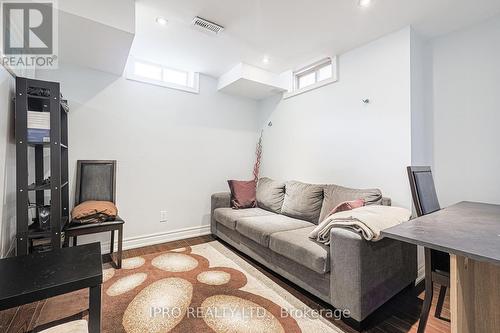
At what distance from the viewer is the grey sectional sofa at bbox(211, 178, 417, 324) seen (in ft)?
5.22

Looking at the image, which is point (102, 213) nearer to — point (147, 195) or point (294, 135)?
point (147, 195)

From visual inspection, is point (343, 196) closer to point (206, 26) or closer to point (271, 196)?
point (271, 196)

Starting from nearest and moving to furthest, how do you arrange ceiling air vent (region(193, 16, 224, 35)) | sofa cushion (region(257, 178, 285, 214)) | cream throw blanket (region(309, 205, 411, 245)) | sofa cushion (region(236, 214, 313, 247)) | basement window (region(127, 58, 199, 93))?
cream throw blanket (region(309, 205, 411, 245))
ceiling air vent (region(193, 16, 224, 35))
sofa cushion (region(236, 214, 313, 247))
basement window (region(127, 58, 199, 93))
sofa cushion (region(257, 178, 285, 214))

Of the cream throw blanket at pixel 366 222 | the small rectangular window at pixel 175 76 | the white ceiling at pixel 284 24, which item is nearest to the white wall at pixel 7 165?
the white ceiling at pixel 284 24

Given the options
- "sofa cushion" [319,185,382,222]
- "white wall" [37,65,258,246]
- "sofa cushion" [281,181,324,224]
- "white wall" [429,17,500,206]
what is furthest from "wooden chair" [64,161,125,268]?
"white wall" [429,17,500,206]

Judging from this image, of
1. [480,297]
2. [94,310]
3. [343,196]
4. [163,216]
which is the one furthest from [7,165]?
[480,297]

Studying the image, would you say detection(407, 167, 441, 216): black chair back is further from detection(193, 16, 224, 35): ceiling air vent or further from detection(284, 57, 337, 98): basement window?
detection(193, 16, 224, 35): ceiling air vent

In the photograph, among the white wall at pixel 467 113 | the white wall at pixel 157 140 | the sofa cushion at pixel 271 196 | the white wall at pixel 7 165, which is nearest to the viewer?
the white wall at pixel 7 165

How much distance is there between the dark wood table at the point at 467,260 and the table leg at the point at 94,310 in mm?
1481

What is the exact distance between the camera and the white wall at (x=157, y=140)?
108 inches

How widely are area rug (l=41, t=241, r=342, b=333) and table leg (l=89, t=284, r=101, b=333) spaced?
0.46 m

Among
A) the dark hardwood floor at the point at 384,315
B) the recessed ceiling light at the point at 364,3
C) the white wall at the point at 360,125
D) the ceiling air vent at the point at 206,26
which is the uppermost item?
the ceiling air vent at the point at 206,26

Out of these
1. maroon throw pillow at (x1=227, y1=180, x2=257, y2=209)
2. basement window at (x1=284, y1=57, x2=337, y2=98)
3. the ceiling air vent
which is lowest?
maroon throw pillow at (x1=227, y1=180, x2=257, y2=209)

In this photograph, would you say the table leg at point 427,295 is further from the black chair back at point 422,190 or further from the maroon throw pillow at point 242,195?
the maroon throw pillow at point 242,195
